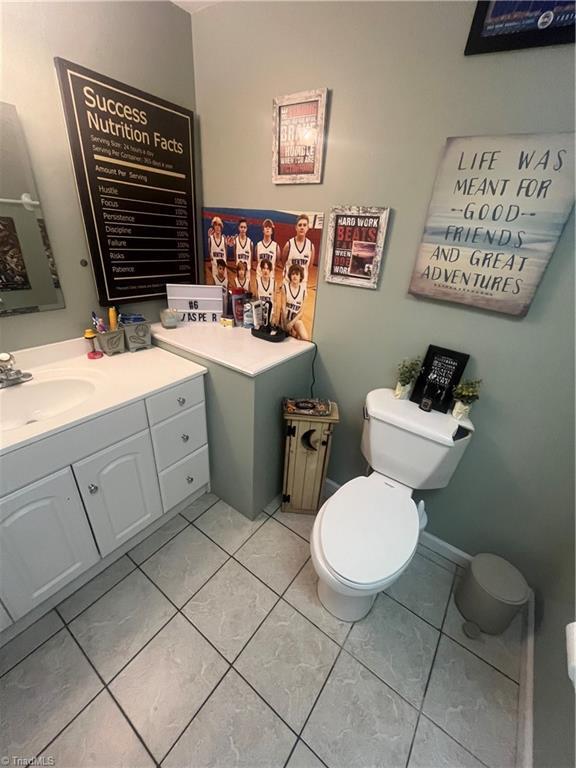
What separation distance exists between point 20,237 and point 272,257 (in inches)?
40.8

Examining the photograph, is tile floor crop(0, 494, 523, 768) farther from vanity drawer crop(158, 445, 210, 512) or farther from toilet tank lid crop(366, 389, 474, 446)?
toilet tank lid crop(366, 389, 474, 446)

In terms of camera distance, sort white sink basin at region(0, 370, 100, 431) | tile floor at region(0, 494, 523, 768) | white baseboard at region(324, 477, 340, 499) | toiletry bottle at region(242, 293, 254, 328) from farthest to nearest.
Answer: white baseboard at region(324, 477, 340, 499), toiletry bottle at region(242, 293, 254, 328), white sink basin at region(0, 370, 100, 431), tile floor at region(0, 494, 523, 768)

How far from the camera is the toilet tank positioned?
1.15 metres

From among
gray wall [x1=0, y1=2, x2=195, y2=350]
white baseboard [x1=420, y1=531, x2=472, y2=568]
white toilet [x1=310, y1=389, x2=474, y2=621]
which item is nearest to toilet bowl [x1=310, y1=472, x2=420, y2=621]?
white toilet [x1=310, y1=389, x2=474, y2=621]

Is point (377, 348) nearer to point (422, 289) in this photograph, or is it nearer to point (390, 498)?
point (422, 289)

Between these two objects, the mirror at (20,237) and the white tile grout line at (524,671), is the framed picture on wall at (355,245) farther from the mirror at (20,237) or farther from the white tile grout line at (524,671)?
the white tile grout line at (524,671)

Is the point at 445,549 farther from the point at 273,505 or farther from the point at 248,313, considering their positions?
the point at 248,313

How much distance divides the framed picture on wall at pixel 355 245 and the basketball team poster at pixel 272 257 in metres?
0.08

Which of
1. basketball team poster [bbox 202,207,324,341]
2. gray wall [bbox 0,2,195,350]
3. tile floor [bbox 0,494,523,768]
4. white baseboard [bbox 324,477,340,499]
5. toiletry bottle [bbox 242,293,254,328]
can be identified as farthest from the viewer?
white baseboard [bbox 324,477,340,499]

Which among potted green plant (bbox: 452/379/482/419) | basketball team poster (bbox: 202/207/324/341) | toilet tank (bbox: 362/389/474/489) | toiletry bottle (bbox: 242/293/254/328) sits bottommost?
toilet tank (bbox: 362/389/474/489)

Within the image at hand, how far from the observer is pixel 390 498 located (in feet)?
3.95

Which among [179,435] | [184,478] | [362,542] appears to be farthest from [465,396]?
[184,478]

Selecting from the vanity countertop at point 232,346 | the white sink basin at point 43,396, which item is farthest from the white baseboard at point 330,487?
the white sink basin at point 43,396

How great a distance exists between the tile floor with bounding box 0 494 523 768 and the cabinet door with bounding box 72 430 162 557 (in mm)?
213
